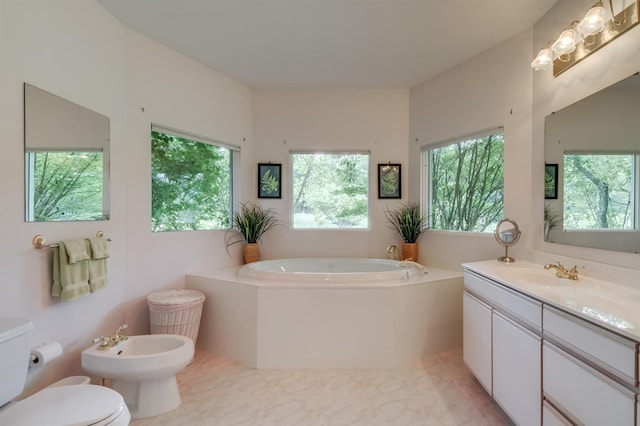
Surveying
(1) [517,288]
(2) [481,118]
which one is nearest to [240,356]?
(1) [517,288]

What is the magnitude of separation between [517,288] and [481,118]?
5.93 ft

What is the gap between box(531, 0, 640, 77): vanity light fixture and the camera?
1605 millimetres

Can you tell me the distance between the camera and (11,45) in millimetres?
1592

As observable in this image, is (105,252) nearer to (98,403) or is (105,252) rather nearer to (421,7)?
(98,403)

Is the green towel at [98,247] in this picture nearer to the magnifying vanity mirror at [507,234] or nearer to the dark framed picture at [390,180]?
the dark framed picture at [390,180]

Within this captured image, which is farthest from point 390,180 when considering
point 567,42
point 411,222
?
point 567,42

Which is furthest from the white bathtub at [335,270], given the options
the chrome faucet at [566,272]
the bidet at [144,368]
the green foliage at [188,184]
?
the chrome faucet at [566,272]

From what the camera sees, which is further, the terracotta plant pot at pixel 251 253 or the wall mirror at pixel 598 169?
the terracotta plant pot at pixel 251 253

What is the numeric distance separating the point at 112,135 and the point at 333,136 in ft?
7.01

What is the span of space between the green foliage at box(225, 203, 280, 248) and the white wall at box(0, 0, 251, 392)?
19 cm

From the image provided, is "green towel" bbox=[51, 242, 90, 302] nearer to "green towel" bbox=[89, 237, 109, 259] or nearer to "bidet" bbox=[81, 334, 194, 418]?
"green towel" bbox=[89, 237, 109, 259]

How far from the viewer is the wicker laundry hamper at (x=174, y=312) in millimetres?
2354

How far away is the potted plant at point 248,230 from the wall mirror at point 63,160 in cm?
135

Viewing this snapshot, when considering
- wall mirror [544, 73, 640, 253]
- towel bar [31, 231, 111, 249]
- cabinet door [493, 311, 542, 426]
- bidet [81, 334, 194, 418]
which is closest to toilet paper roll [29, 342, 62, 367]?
bidet [81, 334, 194, 418]
